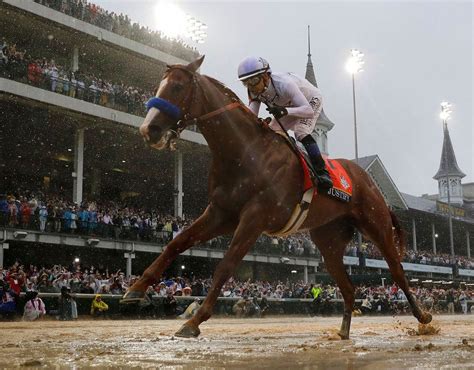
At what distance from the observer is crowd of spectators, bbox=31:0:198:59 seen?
3042 cm

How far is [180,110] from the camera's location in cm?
607

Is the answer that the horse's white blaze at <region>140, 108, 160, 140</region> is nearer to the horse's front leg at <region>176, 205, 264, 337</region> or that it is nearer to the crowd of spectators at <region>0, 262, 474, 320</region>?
the horse's front leg at <region>176, 205, 264, 337</region>

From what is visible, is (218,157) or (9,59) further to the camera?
(9,59)

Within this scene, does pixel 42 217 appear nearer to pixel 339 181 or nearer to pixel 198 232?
pixel 339 181

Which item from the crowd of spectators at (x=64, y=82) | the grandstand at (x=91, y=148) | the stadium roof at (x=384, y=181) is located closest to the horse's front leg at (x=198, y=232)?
the grandstand at (x=91, y=148)

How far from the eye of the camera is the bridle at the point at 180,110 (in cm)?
589

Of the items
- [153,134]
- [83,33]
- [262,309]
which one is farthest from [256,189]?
[83,33]

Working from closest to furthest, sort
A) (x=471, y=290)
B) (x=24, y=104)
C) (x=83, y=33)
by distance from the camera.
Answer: (x=24, y=104) < (x=83, y=33) < (x=471, y=290)

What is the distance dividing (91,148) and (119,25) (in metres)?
7.31

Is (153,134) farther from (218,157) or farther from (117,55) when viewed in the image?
(117,55)

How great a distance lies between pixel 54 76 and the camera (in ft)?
90.8

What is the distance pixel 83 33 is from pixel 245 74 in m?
26.0

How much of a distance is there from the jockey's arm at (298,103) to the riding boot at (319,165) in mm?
370

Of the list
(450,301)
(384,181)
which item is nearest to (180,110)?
(450,301)
